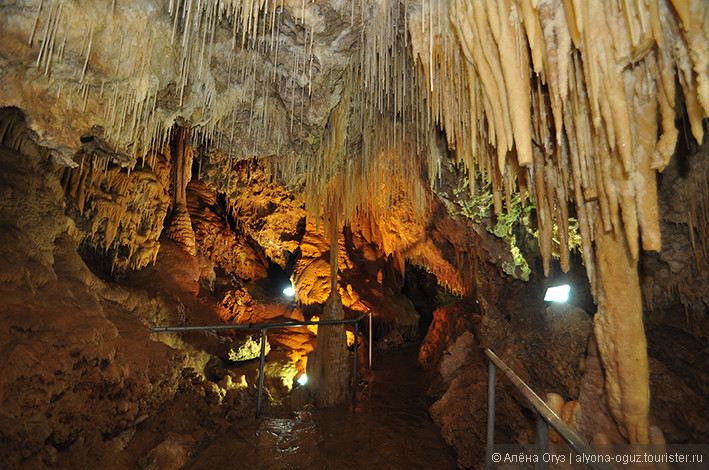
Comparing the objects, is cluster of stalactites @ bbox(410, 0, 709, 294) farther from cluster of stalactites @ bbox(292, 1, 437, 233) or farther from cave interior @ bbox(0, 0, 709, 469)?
cluster of stalactites @ bbox(292, 1, 437, 233)

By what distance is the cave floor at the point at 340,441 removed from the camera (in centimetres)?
419

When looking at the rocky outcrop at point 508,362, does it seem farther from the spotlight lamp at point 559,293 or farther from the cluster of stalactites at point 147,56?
the cluster of stalactites at point 147,56

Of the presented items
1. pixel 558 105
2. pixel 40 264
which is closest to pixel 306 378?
pixel 40 264

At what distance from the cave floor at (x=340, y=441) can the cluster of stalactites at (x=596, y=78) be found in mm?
3086

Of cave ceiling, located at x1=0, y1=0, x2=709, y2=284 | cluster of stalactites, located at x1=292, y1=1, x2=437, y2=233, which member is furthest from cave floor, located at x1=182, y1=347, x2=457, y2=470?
cluster of stalactites, located at x1=292, y1=1, x2=437, y2=233

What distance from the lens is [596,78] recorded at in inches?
89.9

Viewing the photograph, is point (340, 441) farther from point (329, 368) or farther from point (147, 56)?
point (147, 56)

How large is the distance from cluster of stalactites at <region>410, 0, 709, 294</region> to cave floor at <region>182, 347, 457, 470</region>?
10.1 feet

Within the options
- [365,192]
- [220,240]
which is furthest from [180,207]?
[365,192]

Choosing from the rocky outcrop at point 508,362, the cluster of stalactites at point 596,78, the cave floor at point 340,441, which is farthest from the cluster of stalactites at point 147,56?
the rocky outcrop at point 508,362

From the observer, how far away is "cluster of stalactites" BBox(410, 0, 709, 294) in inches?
87.4

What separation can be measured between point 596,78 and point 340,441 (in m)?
4.74

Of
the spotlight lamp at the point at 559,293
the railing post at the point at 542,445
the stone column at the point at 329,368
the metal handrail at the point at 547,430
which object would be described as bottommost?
the stone column at the point at 329,368

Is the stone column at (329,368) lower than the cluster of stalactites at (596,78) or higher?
lower
